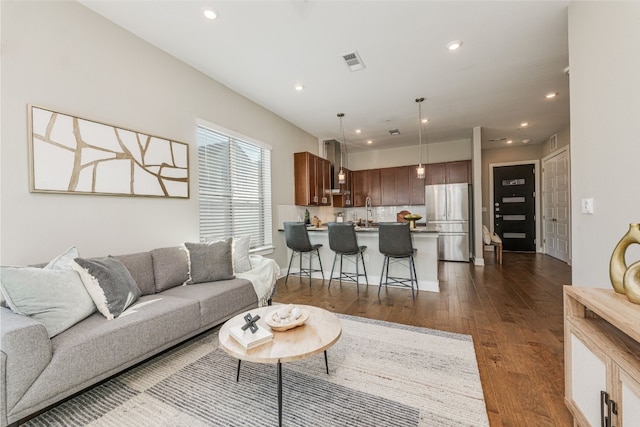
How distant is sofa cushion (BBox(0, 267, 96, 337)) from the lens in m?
1.48

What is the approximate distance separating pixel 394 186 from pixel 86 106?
6145 millimetres

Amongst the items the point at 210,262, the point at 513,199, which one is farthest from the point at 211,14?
the point at 513,199

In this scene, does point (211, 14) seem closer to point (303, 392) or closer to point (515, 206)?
point (303, 392)

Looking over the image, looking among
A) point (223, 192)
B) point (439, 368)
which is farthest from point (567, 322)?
point (223, 192)

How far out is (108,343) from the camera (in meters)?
1.59

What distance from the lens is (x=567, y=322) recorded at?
1.39 m

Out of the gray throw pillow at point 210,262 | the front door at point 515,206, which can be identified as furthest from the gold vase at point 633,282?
the front door at point 515,206

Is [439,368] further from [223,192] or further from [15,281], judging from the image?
[223,192]

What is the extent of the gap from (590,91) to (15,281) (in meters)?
3.85

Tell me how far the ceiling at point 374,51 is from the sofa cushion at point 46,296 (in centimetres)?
228

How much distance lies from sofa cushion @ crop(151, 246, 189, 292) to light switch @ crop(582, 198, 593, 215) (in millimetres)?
3449

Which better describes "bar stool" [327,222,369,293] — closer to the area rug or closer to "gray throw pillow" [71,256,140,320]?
the area rug

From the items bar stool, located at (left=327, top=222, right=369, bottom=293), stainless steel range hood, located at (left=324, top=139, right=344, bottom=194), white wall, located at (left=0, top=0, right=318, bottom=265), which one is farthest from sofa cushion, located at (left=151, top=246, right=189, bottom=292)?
stainless steel range hood, located at (left=324, top=139, right=344, bottom=194)

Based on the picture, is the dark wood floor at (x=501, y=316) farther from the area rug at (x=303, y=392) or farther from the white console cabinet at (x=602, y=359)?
the white console cabinet at (x=602, y=359)
